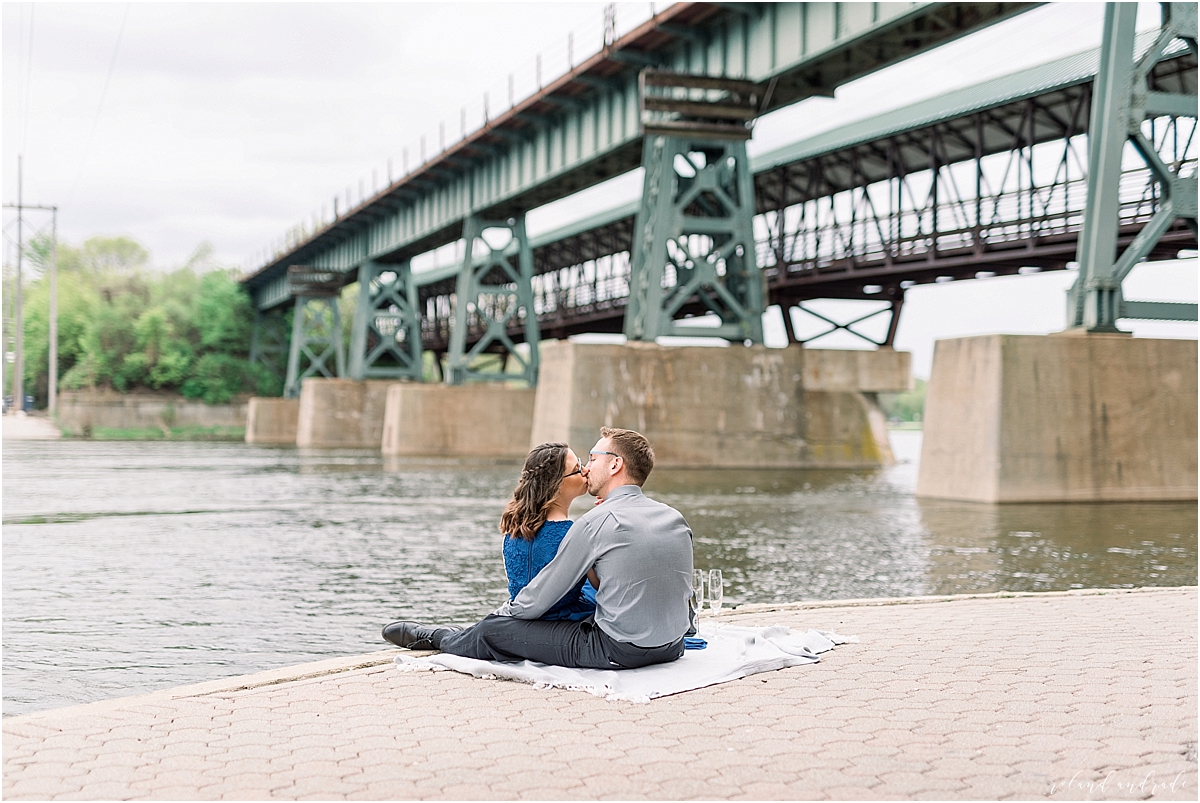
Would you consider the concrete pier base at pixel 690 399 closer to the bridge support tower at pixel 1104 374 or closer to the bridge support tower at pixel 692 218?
the bridge support tower at pixel 692 218

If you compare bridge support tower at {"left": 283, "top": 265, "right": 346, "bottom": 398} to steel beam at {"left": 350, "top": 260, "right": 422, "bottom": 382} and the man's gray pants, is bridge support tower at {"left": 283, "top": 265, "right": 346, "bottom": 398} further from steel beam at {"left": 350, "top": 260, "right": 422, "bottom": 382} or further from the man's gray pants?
the man's gray pants

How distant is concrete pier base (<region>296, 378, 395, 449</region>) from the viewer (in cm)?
5184

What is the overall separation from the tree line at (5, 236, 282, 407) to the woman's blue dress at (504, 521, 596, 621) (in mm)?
77475

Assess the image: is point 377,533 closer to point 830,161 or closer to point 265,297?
point 830,161

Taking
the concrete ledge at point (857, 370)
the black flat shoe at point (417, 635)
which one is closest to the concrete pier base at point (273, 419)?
the concrete ledge at point (857, 370)

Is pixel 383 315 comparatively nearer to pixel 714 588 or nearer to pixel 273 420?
pixel 273 420

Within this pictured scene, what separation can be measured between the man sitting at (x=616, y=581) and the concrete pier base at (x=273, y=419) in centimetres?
6158

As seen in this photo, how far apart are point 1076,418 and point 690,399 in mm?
10683

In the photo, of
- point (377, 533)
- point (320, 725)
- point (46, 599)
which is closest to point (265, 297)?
point (377, 533)

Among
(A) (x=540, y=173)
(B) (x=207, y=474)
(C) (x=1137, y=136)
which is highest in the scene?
(A) (x=540, y=173)

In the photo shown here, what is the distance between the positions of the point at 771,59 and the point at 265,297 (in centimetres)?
6165

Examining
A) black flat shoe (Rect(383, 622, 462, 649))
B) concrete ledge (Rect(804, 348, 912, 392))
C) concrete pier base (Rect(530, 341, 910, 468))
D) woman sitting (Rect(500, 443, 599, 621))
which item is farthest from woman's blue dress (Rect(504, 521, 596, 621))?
concrete ledge (Rect(804, 348, 912, 392))

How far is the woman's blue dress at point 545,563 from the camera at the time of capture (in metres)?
5.21

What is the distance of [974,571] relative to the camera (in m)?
10.7
